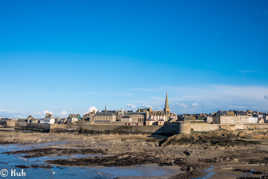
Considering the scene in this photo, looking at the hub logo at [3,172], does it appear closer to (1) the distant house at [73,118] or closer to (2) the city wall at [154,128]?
(2) the city wall at [154,128]

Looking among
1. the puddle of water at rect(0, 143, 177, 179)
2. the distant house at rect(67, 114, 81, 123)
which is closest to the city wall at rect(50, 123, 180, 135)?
the distant house at rect(67, 114, 81, 123)

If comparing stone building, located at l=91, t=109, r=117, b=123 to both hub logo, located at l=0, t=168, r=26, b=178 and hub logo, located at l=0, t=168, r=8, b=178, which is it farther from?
hub logo, located at l=0, t=168, r=26, b=178

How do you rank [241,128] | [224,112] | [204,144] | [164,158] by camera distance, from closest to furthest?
[164,158] < [204,144] < [241,128] < [224,112]

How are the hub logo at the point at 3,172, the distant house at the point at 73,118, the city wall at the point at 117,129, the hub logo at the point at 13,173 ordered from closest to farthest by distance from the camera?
the hub logo at the point at 13,173, the hub logo at the point at 3,172, the city wall at the point at 117,129, the distant house at the point at 73,118

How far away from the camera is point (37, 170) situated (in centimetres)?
2303

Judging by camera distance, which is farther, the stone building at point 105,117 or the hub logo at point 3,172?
the stone building at point 105,117

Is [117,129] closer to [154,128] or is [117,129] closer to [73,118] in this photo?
[154,128]

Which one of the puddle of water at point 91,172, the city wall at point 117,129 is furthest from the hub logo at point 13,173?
the city wall at point 117,129

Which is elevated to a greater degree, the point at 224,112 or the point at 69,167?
the point at 224,112

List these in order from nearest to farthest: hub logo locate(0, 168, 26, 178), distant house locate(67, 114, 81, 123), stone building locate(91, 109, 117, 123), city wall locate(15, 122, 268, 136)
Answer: hub logo locate(0, 168, 26, 178), city wall locate(15, 122, 268, 136), stone building locate(91, 109, 117, 123), distant house locate(67, 114, 81, 123)

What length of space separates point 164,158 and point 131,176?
24.7 ft

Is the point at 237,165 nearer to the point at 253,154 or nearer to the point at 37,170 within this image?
the point at 253,154

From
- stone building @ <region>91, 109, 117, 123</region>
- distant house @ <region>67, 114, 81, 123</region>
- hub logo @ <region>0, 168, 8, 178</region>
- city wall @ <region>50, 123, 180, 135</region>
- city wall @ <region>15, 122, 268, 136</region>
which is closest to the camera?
hub logo @ <region>0, 168, 8, 178</region>

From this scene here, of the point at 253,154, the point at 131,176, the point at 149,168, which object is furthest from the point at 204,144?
the point at 131,176
